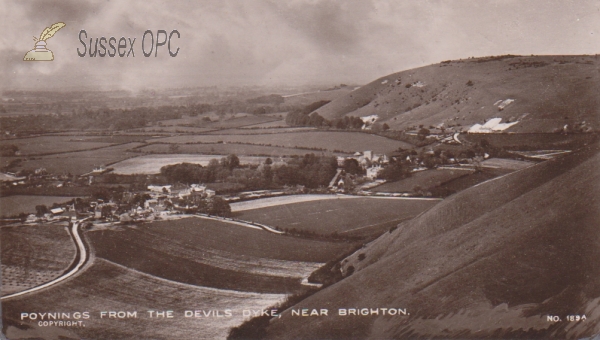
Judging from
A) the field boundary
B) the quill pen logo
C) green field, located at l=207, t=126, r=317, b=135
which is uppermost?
the quill pen logo

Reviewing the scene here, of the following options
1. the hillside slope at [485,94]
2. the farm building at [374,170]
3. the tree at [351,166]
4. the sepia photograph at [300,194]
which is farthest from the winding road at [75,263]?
the farm building at [374,170]

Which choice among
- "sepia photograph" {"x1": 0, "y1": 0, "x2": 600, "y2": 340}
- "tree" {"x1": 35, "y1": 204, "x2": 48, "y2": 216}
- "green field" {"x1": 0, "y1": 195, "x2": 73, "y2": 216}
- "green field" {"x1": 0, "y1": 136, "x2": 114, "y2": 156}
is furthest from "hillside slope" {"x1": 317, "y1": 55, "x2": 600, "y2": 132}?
"tree" {"x1": 35, "y1": 204, "x2": 48, "y2": 216}

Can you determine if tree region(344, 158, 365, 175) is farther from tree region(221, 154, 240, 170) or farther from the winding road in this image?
the winding road

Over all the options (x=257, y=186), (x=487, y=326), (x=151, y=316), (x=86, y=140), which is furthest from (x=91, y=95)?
(x=487, y=326)

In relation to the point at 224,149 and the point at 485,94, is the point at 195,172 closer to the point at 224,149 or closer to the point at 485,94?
the point at 224,149

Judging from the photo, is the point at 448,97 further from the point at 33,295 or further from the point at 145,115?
the point at 33,295
